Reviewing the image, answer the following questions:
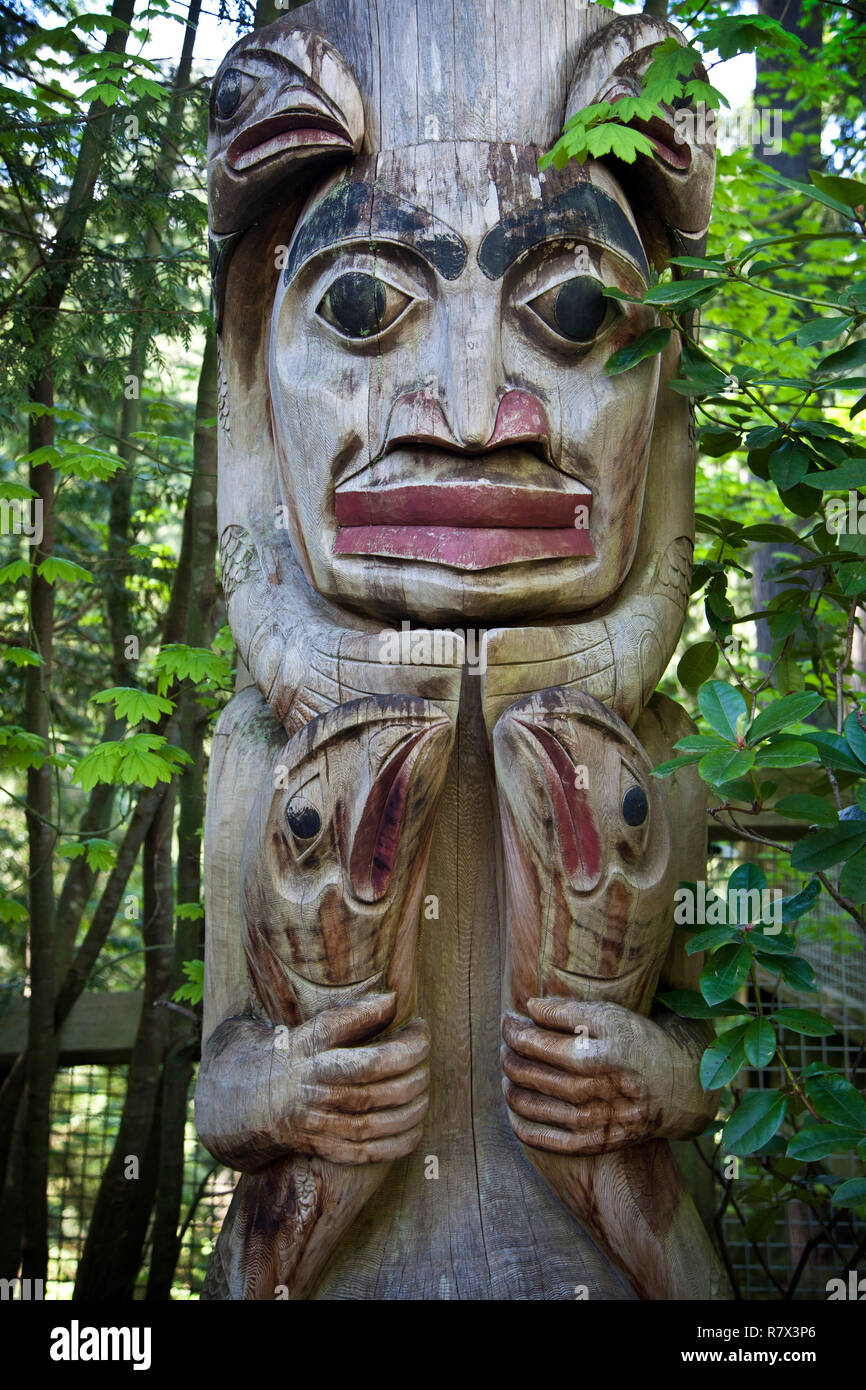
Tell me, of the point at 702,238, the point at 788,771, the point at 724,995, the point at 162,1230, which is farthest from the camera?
the point at 162,1230

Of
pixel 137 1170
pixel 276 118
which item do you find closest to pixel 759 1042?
pixel 276 118

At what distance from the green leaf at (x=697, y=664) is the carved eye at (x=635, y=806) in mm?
935

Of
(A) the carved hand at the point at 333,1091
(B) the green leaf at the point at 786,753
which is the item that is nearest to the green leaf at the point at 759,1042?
(B) the green leaf at the point at 786,753

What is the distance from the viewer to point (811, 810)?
2441mm

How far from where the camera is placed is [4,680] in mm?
5754

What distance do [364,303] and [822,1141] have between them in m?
1.93

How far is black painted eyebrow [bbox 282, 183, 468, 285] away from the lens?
2.68 m

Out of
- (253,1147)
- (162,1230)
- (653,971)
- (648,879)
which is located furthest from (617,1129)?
(162,1230)

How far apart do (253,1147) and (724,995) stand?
0.99m

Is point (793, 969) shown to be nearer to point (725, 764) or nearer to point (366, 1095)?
point (725, 764)

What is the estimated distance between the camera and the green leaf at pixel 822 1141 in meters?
2.39

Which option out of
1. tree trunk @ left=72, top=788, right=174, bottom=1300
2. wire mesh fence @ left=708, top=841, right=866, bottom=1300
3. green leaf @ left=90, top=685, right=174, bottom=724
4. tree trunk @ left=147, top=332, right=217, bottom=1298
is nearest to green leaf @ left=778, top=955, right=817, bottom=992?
green leaf @ left=90, top=685, right=174, bottom=724

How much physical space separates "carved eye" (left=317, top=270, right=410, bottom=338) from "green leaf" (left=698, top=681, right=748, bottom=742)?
1036mm
